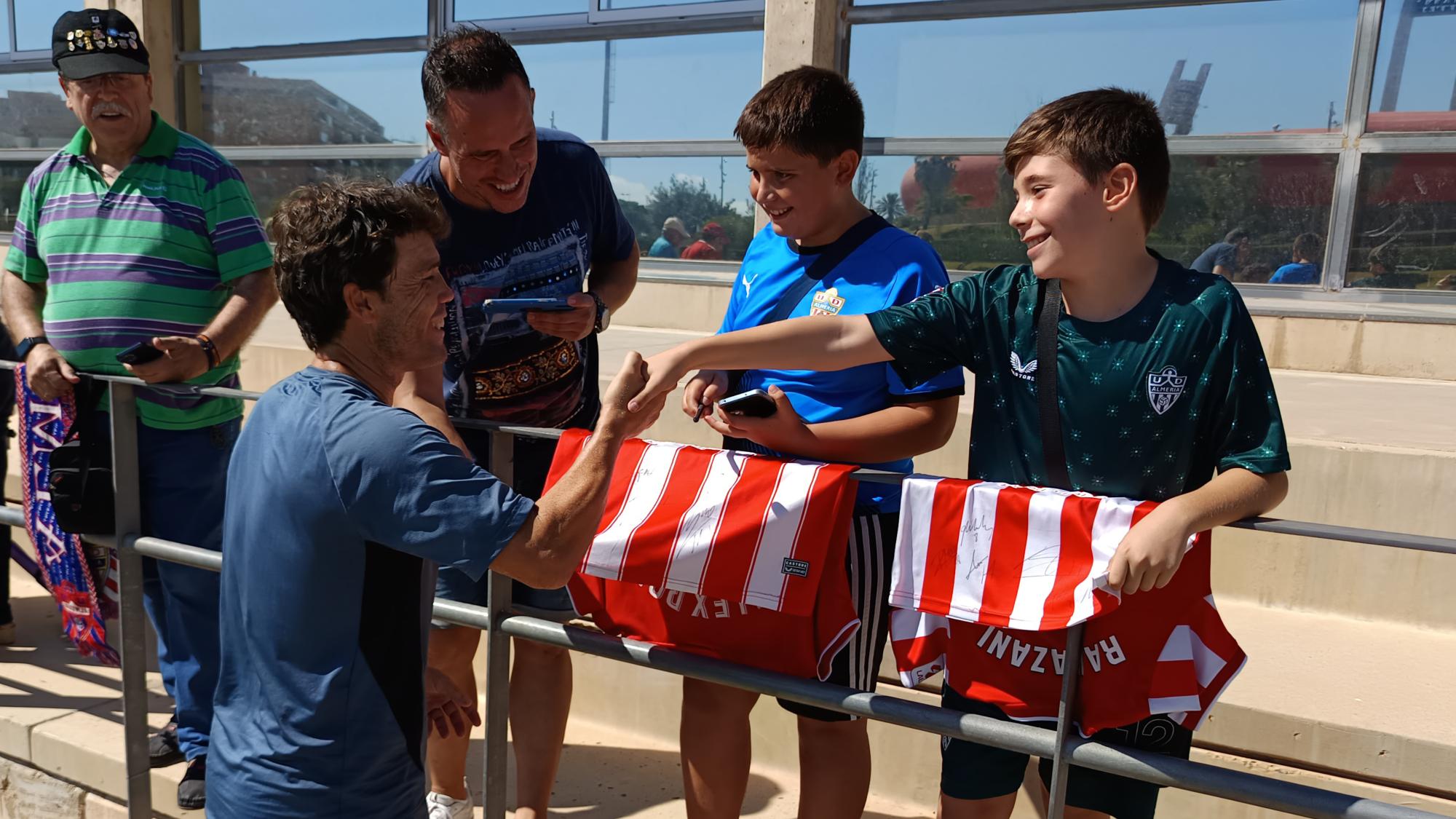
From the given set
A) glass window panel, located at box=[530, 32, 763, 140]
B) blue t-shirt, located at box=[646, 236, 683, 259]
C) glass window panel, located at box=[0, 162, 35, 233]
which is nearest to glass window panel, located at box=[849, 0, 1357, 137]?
glass window panel, located at box=[530, 32, 763, 140]

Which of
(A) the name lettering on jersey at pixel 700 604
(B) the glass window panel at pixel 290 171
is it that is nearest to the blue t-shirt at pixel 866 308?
(A) the name lettering on jersey at pixel 700 604

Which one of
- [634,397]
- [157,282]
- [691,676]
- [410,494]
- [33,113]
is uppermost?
[33,113]

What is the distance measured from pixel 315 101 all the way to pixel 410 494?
7.38 meters

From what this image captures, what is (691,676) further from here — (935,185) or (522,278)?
(935,185)

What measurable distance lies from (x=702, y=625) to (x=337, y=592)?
0.70 meters

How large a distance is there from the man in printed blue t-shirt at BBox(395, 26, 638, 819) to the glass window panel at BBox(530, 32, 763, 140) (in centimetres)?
368

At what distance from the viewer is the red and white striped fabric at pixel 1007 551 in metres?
1.68

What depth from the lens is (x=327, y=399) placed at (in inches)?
65.1

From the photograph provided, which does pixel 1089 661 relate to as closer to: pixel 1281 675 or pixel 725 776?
pixel 725 776

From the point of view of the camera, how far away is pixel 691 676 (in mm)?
2014

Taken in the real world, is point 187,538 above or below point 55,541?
above

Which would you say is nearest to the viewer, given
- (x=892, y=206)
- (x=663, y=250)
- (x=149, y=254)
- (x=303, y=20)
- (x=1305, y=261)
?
(x=149, y=254)

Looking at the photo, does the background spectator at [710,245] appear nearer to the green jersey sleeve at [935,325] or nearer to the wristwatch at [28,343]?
the wristwatch at [28,343]

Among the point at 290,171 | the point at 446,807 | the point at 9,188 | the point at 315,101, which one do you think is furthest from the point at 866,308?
the point at 9,188
